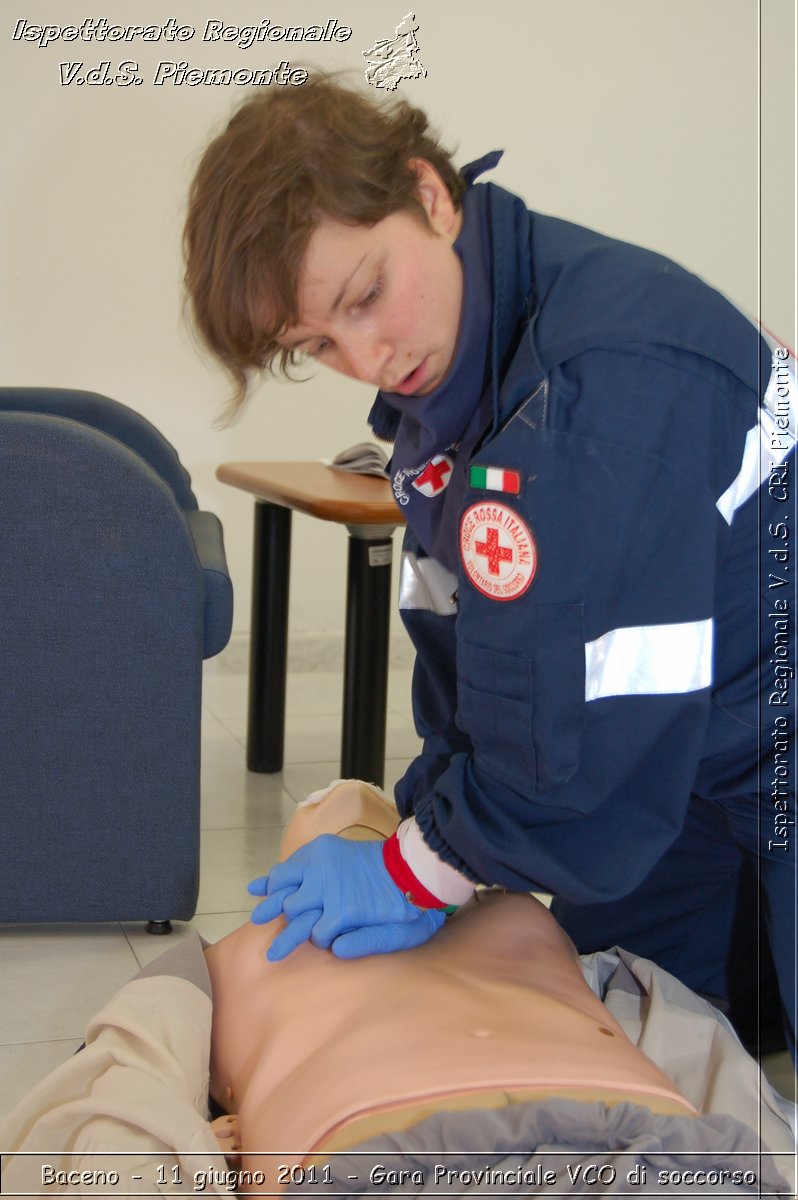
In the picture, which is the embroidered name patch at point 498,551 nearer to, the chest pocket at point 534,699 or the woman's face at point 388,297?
Answer: the chest pocket at point 534,699

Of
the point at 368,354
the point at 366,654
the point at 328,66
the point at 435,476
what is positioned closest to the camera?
the point at 368,354

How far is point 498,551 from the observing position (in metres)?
1.04

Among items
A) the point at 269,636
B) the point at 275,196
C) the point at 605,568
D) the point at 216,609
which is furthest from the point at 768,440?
the point at 269,636

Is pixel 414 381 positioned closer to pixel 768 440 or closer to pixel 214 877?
pixel 768 440

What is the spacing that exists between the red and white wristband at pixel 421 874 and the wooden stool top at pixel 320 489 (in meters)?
0.78

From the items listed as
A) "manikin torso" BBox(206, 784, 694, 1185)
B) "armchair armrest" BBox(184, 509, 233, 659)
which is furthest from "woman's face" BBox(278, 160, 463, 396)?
"armchair armrest" BBox(184, 509, 233, 659)

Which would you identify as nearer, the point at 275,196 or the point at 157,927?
the point at 275,196

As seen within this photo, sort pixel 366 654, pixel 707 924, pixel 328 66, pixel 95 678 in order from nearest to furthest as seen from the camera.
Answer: pixel 707 924, pixel 95 678, pixel 366 654, pixel 328 66

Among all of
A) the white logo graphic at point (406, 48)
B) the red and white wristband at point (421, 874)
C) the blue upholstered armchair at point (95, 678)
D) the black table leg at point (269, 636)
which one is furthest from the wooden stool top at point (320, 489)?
the red and white wristband at point (421, 874)

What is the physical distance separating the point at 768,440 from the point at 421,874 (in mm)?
499

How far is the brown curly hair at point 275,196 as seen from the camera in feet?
3.50

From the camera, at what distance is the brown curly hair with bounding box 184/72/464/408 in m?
1.07

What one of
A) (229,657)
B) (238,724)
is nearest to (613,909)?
(238,724)

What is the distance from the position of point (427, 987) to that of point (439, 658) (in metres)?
0.39
